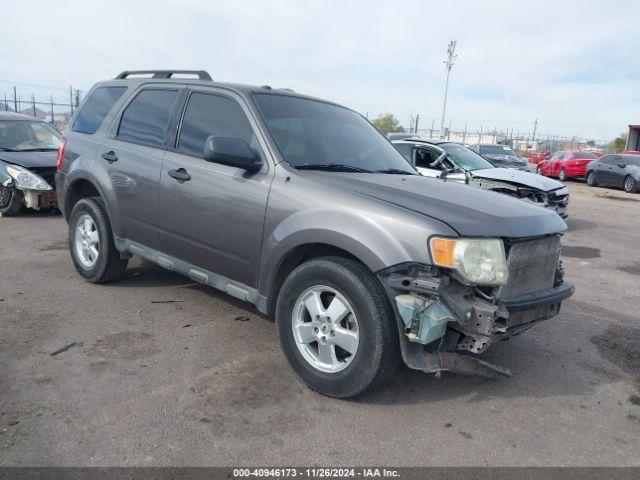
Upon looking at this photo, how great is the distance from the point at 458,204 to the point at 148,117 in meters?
2.92

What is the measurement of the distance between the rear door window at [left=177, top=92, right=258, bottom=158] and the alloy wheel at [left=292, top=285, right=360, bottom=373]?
50.7 inches

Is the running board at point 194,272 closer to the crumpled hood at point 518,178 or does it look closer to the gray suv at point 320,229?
the gray suv at point 320,229

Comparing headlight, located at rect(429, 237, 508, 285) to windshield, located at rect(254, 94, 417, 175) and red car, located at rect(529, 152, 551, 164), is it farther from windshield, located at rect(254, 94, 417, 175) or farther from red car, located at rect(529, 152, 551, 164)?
red car, located at rect(529, 152, 551, 164)

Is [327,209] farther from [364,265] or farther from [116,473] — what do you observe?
[116,473]

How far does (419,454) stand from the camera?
279cm

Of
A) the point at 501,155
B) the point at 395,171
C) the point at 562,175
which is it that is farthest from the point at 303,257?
the point at 562,175

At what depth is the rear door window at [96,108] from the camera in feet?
17.3

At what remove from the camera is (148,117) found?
475cm

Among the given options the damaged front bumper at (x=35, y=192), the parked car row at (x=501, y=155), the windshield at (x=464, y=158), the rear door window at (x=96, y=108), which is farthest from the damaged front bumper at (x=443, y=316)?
the parked car row at (x=501, y=155)

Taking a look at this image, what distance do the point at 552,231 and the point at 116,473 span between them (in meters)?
2.91

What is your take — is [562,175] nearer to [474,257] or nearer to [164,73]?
[164,73]

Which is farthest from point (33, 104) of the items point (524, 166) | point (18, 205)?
point (524, 166)

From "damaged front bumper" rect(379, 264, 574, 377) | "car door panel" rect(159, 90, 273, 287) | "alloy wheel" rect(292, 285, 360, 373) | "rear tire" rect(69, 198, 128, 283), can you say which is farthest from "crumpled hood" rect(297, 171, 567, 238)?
"rear tire" rect(69, 198, 128, 283)

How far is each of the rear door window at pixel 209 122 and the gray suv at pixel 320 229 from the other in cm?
1
